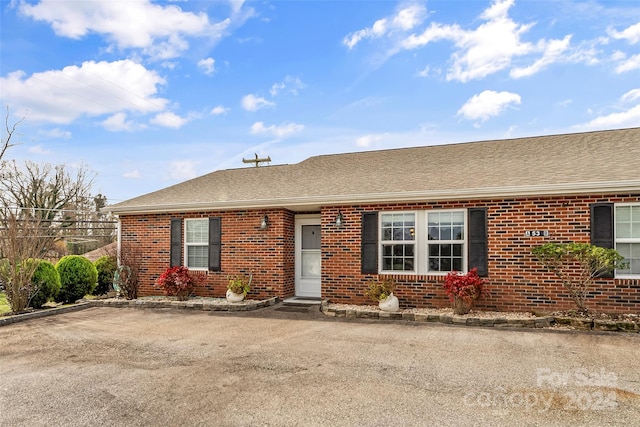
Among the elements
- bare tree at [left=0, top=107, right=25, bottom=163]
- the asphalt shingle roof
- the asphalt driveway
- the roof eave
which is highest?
bare tree at [left=0, top=107, right=25, bottom=163]

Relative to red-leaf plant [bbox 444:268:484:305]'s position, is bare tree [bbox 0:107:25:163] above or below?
above

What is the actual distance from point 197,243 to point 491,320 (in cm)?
751

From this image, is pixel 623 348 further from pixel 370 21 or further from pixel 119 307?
pixel 119 307

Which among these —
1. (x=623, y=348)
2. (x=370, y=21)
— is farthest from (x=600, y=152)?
(x=370, y=21)

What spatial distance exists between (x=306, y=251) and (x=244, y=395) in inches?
259

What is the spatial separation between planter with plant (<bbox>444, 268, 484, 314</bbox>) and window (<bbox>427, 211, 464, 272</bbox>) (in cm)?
59

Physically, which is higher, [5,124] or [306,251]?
[5,124]

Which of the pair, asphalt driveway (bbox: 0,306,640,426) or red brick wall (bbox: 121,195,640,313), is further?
red brick wall (bbox: 121,195,640,313)

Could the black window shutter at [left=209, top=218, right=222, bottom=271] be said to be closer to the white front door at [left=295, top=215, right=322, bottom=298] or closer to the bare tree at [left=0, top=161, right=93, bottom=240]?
the white front door at [left=295, top=215, right=322, bottom=298]

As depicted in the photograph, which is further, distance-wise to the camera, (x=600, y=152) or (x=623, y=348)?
(x=600, y=152)

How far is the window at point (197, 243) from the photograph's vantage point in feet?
35.5

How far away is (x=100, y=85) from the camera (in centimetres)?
1548

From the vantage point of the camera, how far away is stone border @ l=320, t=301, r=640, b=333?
6.73 meters

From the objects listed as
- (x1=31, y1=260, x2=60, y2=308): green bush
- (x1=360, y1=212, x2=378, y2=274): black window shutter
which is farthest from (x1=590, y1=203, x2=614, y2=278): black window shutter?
(x1=31, y1=260, x2=60, y2=308): green bush
